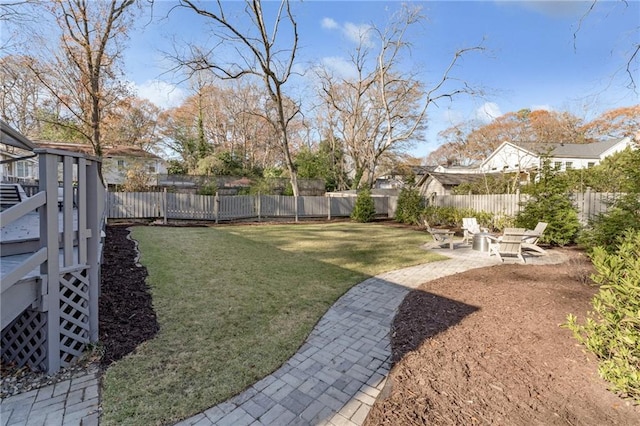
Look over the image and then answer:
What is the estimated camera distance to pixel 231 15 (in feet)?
50.8

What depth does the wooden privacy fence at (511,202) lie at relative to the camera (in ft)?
30.5

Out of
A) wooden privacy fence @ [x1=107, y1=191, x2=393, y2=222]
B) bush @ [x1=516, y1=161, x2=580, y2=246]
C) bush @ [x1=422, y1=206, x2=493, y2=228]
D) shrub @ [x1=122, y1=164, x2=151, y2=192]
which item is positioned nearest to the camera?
bush @ [x1=516, y1=161, x2=580, y2=246]

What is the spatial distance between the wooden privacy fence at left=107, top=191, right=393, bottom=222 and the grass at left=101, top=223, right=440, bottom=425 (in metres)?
6.13

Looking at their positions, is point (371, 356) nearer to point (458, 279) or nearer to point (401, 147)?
point (458, 279)

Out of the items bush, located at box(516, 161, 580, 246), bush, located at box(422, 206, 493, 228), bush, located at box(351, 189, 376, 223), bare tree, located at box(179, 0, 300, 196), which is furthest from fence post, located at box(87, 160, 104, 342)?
bare tree, located at box(179, 0, 300, 196)

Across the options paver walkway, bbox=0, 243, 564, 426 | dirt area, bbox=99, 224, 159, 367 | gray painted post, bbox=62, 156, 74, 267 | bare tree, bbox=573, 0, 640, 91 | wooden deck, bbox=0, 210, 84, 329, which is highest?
bare tree, bbox=573, 0, 640, 91

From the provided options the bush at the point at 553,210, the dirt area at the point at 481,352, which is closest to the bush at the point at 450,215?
the bush at the point at 553,210

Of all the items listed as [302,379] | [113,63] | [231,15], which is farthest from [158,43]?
[302,379]

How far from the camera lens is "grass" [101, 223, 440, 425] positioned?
2330 mm

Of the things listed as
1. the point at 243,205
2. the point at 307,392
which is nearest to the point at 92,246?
the point at 307,392

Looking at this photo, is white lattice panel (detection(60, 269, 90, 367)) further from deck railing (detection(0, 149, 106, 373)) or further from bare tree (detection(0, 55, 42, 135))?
bare tree (detection(0, 55, 42, 135))

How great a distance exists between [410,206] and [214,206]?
10.2 m

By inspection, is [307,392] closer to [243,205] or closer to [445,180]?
[243,205]

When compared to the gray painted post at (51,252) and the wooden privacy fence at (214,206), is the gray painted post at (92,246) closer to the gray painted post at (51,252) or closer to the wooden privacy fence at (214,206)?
the gray painted post at (51,252)
